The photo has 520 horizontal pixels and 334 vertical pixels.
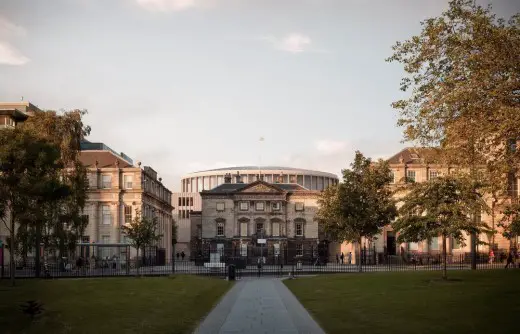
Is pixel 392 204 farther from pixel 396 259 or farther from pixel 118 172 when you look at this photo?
pixel 118 172

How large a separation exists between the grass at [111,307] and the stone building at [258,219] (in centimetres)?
7010

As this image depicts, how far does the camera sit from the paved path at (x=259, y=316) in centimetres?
2062

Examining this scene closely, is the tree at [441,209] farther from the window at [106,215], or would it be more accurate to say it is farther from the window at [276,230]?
the window at [276,230]

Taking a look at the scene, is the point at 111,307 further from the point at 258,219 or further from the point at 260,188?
the point at 260,188

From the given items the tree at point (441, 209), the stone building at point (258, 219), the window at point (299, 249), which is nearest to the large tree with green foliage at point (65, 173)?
the tree at point (441, 209)

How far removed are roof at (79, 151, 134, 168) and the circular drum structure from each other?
289 ft

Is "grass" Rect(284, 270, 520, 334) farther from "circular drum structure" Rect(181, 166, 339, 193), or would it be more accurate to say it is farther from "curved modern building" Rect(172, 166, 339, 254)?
"circular drum structure" Rect(181, 166, 339, 193)

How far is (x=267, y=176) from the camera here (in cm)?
18688

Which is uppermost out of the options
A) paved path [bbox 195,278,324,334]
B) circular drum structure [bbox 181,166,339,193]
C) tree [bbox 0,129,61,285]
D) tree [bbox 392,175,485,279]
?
circular drum structure [bbox 181,166,339,193]

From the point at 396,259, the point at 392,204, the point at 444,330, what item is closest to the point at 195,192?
the point at 396,259

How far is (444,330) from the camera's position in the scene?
1962 centimetres

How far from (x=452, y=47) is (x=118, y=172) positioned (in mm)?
69098

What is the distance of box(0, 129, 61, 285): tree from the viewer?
145 ft

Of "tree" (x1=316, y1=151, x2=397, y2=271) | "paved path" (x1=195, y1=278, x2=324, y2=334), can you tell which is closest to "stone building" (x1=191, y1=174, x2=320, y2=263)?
"tree" (x1=316, y1=151, x2=397, y2=271)
